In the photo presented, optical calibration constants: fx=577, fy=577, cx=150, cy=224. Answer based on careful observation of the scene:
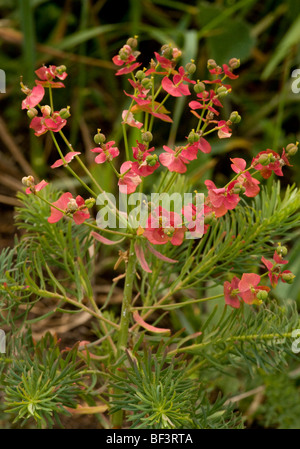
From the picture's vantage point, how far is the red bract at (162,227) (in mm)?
488

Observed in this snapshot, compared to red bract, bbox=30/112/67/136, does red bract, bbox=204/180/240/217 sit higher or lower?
lower

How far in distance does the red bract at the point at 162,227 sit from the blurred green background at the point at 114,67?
64cm

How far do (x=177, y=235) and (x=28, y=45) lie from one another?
2.74 ft

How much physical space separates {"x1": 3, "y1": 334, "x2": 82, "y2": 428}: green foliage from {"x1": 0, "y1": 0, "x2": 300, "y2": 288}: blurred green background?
1.97 ft

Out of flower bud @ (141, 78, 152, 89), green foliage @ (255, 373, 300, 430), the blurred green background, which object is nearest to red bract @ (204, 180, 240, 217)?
flower bud @ (141, 78, 152, 89)

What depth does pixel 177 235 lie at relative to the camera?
0.50m

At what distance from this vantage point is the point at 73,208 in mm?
468

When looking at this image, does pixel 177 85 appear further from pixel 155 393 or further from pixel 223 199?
pixel 155 393

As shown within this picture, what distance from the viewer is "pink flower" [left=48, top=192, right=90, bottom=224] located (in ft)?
1.54

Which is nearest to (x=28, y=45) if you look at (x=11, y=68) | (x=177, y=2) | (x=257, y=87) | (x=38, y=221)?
(x=11, y=68)

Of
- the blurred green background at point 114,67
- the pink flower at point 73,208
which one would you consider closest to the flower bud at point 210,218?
the pink flower at point 73,208

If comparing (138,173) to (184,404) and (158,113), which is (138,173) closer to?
(158,113)

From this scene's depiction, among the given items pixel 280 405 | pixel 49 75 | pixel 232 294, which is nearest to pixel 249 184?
pixel 232 294

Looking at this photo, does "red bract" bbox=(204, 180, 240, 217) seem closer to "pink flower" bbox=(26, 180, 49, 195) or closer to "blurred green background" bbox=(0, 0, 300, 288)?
"pink flower" bbox=(26, 180, 49, 195)
